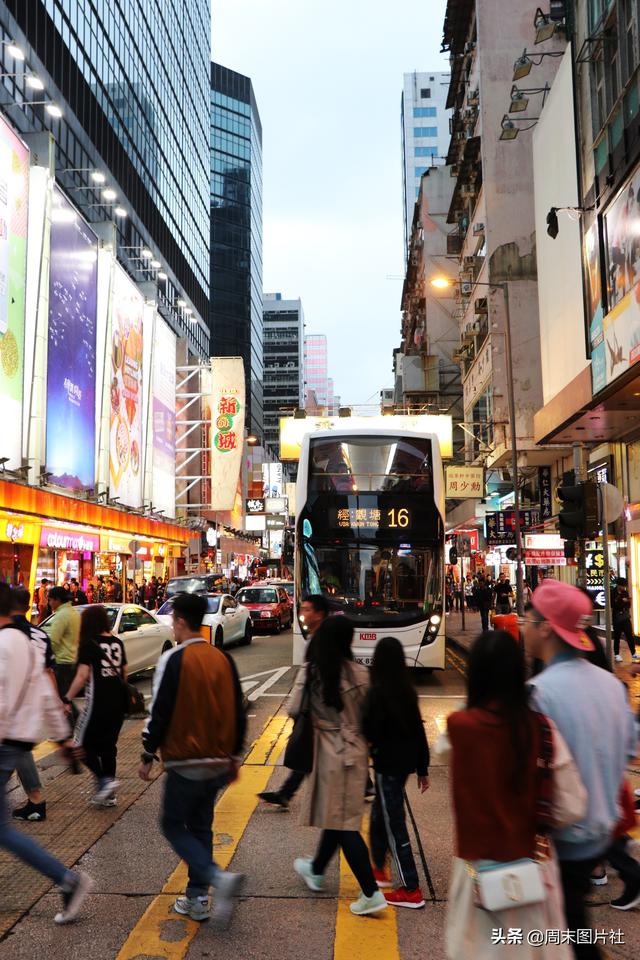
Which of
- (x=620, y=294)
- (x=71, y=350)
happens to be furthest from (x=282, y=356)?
(x=620, y=294)

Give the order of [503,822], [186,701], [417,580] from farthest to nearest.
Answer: [417,580], [186,701], [503,822]

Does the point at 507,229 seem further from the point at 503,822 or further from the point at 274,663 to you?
the point at 503,822

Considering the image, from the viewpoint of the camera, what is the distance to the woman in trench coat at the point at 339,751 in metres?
4.77

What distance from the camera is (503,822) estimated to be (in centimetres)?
299

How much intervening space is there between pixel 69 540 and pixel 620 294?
19.9 m

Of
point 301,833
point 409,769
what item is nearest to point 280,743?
point 301,833

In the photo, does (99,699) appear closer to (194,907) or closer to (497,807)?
(194,907)

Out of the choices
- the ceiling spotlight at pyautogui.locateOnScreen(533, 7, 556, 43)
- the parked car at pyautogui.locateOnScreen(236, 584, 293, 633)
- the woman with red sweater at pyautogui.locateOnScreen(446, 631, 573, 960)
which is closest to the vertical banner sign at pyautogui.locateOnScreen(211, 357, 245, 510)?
the parked car at pyautogui.locateOnScreen(236, 584, 293, 633)

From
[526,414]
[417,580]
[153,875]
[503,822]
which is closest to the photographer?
[503,822]

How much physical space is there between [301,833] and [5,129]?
883 inches

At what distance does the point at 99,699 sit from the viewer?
726cm

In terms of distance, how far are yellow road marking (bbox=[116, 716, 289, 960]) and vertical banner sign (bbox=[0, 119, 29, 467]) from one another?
16277 millimetres

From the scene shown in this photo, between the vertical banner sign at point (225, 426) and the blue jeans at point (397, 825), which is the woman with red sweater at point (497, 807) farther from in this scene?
the vertical banner sign at point (225, 426)

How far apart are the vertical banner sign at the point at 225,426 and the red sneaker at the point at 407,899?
39718 mm
